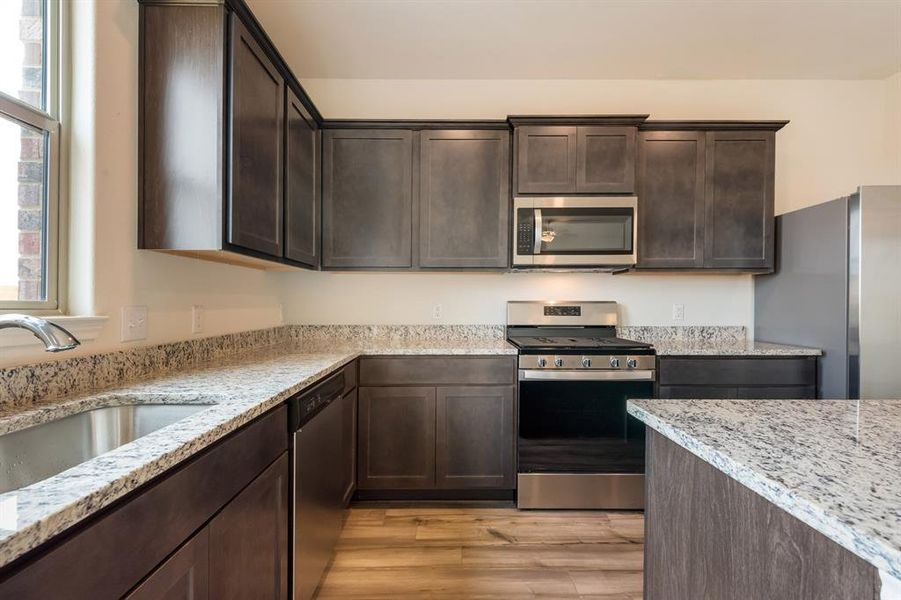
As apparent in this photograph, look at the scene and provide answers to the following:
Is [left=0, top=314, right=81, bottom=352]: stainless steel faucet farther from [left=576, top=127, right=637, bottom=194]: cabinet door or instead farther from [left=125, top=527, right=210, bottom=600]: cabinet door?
[left=576, top=127, right=637, bottom=194]: cabinet door

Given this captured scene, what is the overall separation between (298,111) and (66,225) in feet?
4.01

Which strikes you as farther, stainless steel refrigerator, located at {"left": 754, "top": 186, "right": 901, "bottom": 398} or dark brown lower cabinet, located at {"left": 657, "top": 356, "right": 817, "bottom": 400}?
dark brown lower cabinet, located at {"left": 657, "top": 356, "right": 817, "bottom": 400}

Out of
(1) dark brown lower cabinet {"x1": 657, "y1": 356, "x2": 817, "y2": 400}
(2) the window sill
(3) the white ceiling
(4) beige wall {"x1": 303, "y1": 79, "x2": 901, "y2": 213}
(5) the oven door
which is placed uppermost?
(3) the white ceiling

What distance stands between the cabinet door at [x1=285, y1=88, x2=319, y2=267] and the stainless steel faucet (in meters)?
1.21

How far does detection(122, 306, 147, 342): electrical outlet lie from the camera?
1.46m

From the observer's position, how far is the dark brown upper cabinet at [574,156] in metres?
2.47

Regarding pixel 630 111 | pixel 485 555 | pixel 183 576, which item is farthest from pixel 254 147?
pixel 630 111

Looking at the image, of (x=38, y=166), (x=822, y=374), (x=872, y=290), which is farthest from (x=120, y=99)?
(x=822, y=374)

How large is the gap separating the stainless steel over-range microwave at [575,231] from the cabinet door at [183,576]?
205 cm

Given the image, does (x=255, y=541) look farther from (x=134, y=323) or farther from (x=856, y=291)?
(x=856, y=291)

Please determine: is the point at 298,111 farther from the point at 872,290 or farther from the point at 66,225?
the point at 872,290

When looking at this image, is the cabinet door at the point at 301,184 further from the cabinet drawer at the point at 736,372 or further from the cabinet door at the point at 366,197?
the cabinet drawer at the point at 736,372

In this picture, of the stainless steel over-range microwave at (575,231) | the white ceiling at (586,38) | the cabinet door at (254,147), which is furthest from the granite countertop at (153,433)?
the white ceiling at (586,38)


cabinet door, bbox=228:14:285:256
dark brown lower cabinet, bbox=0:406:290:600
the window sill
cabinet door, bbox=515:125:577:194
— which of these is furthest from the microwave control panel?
the window sill
